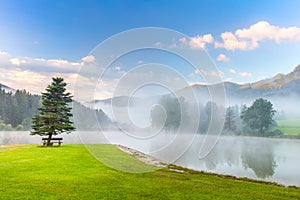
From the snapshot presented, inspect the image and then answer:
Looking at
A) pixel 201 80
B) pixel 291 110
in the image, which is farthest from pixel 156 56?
pixel 291 110

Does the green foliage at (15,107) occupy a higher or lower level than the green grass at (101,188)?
higher

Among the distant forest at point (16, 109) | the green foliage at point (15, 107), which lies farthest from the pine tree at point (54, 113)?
the green foliage at point (15, 107)

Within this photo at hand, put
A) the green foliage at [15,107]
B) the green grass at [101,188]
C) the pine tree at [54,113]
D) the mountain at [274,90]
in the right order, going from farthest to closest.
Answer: the mountain at [274,90] < the green foliage at [15,107] < the pine tree at [54,113] < the green grass at [101,188]

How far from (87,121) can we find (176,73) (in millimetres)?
5185

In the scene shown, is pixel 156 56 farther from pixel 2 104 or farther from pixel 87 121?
pixel 2 104

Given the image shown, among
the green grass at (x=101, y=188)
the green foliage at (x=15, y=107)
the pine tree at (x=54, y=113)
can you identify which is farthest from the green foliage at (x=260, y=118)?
Answer: the green grass at (x=101, y=188)

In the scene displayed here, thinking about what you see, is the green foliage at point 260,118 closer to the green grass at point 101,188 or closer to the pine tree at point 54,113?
the pine tree at point 54,113

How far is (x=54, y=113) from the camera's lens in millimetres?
25062

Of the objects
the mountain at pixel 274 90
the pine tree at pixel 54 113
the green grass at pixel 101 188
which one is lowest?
the green grass at pixel 101 188

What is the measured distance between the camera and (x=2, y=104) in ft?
209

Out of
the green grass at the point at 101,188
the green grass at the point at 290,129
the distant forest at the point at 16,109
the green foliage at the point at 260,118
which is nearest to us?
the green grass at the point at 101,188

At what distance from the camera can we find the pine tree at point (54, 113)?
24.7m

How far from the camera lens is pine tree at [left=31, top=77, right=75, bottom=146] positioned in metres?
24.7

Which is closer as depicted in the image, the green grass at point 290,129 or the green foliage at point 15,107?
the green foliage at point 15,107
